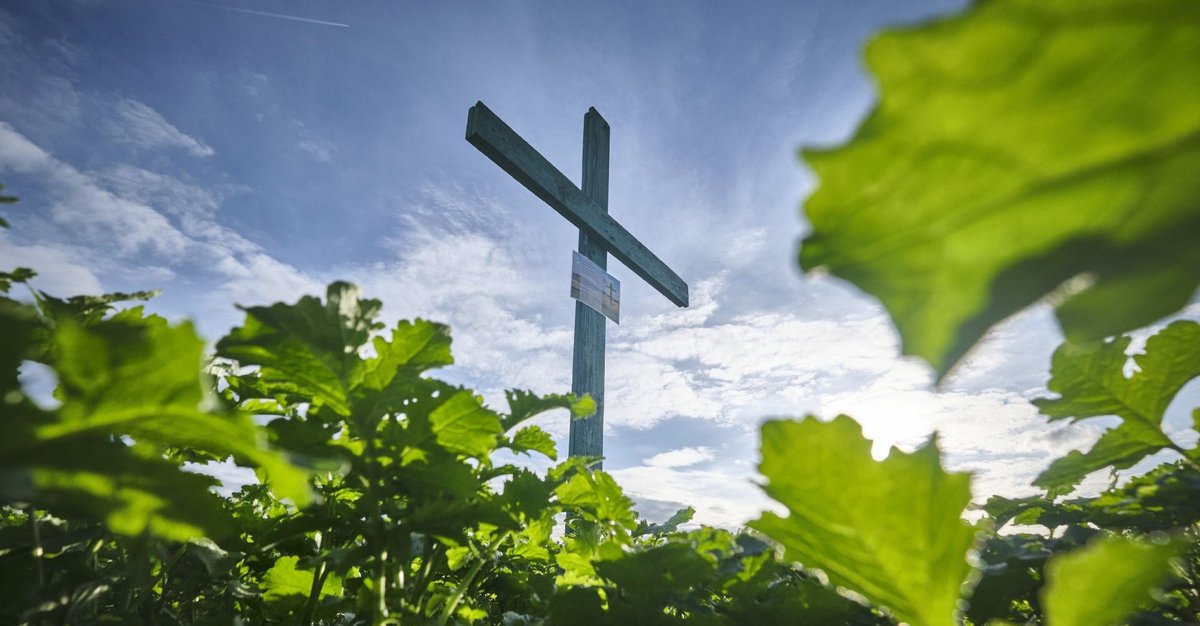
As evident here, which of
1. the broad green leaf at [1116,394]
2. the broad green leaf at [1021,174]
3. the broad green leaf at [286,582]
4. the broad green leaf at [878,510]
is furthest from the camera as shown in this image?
the broad green leaf at [286,582]

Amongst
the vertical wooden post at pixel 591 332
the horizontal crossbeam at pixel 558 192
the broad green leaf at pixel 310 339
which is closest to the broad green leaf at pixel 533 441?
the broad green leaf at pixel 310 339

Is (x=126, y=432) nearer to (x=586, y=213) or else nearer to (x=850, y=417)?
(x=850, y=417)

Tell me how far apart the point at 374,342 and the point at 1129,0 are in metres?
0.96

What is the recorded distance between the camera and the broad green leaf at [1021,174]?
12.0 inches

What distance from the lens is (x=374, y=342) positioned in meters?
0.94

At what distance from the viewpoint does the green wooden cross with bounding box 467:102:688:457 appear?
4.82 metres

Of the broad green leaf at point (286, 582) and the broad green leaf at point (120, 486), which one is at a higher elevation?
the broad green leaf at point (120, 486)

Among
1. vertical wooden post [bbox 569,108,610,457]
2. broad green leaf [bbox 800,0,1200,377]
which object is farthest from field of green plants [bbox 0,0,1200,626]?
vertical wooden post [bbox 569,108,610,457]

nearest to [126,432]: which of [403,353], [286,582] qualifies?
[403,353]

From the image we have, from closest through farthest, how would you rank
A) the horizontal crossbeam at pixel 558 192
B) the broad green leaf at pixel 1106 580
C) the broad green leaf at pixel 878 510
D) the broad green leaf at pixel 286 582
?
the broad green leaf at pixel 1106 580, the broad green leaf at pixel 878 510, the broad green leaf at pixel 286 582, the horizontal crossbeam at pixel 558 192

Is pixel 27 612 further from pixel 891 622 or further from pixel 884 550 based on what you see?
pixel 891 622

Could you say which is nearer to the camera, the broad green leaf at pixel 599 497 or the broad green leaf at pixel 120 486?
the broad green leaf at pixel 120 486

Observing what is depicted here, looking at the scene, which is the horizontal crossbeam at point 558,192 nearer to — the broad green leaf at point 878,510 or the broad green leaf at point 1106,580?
the broad green leaf at point 878,510

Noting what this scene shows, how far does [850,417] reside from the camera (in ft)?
2.14
